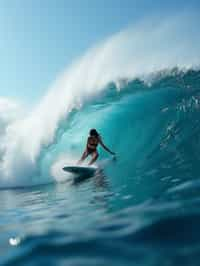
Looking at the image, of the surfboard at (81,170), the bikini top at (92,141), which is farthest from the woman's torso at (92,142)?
the surfboard at (81,170)

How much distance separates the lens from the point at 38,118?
13.2m

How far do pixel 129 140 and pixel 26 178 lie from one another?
618cm

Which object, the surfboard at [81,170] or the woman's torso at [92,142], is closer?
the surfboard at [81,170]

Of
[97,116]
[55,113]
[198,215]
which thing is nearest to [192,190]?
[198,215]

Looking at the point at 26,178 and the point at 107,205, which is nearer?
the point at 107,205

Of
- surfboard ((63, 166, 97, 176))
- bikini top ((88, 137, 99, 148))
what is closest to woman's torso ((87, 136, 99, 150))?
bikini top ((88, 137, 99, 148))

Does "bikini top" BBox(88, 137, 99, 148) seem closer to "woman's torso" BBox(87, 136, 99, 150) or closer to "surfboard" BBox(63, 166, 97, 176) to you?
"woman's torso" BBox(87, 136, 99, 150)

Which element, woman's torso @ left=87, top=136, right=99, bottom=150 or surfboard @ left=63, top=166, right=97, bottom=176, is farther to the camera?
woman's torso @ left=87, top=136, right=99, bottom=150

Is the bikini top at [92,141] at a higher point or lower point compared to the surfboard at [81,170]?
higher

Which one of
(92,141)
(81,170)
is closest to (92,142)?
(92,141)

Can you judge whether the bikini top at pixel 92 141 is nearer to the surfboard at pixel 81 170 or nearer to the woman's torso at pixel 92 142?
the woman's torso at pixel 92 142

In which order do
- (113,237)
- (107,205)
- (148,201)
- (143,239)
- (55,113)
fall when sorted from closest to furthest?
(143,239) < (113,237) < (148,201) < (107,205) < (55,113)

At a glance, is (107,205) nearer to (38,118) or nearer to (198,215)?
(198,215)

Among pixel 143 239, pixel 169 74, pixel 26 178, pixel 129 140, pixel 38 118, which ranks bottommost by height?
pixel 143 239
